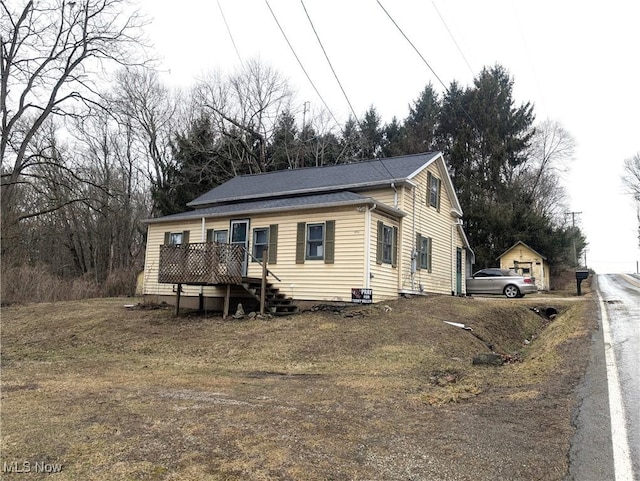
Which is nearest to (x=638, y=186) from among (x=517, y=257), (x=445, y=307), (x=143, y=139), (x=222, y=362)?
(x=517, y=257)

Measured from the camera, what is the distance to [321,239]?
50.3ft

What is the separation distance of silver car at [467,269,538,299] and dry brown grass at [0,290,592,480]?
10.4 m

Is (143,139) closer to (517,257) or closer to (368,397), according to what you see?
(517,257)

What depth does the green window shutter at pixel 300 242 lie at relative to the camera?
51.0 feet

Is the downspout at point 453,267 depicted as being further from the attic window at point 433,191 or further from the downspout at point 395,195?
the downspout at point 395,195

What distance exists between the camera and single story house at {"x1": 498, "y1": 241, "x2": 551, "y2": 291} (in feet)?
106

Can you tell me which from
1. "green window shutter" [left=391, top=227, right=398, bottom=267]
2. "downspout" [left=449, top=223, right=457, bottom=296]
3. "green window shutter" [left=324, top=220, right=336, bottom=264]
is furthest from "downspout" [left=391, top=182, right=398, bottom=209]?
"downspout" [left=449, top=223, right=457, bottom=296]

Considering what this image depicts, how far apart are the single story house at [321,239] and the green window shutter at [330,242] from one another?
33 millimetres

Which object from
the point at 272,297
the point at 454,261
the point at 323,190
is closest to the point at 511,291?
the point at 454,261

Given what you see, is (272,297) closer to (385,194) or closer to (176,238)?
(385,194)

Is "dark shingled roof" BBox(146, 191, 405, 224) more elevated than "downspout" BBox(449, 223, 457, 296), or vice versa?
"dark shingled roof" BBox(146, 191, 405, 224)

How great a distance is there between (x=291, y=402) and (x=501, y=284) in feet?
63.4

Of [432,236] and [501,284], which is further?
[501,284]

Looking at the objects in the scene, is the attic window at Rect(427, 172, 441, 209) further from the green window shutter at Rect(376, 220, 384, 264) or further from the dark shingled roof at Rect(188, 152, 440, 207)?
the green window shutter at Rect(376, 220, 384, 264)
